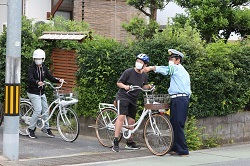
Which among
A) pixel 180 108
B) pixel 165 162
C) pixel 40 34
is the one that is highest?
pixel 40 34

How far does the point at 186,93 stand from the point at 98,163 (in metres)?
2.12

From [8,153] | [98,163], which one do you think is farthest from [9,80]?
[98,163]

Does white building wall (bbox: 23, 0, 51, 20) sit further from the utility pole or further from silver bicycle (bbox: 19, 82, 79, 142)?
the utility pole

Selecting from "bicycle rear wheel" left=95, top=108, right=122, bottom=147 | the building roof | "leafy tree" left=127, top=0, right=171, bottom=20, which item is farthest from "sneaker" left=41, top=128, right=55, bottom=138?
"leafy tree" left=127, top=0, right=171, bottom=20

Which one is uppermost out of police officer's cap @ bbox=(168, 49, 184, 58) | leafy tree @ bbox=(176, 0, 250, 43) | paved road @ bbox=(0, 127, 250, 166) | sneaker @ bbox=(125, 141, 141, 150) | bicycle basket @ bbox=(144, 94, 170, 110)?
leafy tree @ bbox=(176, 0, 250, 43)

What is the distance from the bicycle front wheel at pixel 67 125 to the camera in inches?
425

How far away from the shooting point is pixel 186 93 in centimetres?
984

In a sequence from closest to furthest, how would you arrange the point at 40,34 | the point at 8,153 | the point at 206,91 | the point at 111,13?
1. the point at 8,153
2. the point at 206,91
3. the point at 40,34
4. the point at 111,13

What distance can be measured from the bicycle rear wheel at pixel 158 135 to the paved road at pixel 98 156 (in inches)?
5.8

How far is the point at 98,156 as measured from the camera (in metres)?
9.66

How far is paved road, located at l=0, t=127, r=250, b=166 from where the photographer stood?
905 centimetres

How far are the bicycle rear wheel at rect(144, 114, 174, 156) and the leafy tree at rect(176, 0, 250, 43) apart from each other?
4.95 m

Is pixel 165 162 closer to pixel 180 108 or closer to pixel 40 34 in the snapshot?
pixel 180 108

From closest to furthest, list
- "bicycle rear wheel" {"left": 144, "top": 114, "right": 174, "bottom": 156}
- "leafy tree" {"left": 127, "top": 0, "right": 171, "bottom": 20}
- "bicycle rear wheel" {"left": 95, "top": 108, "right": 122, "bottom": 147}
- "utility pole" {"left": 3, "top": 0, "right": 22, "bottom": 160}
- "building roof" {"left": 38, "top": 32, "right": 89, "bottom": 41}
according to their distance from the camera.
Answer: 1. "utility pole" {"left": 3, "top": 0, "right": 22, "bottom": 160}
2. "bicycle rear wheel" {"left": 144, "top": 114, "right": 174, "bottom": 156}
3. "bicycle rear wheel" {"left": 95, "top": 108, "right": 122, "bottom": 147}
4. "building roof" {"left": 38, "top": 32, "right": 89, "bottom": 41}
5. "leafy tree" {"left": 127, "top": 0, "right": 171, "bottom": 20}
